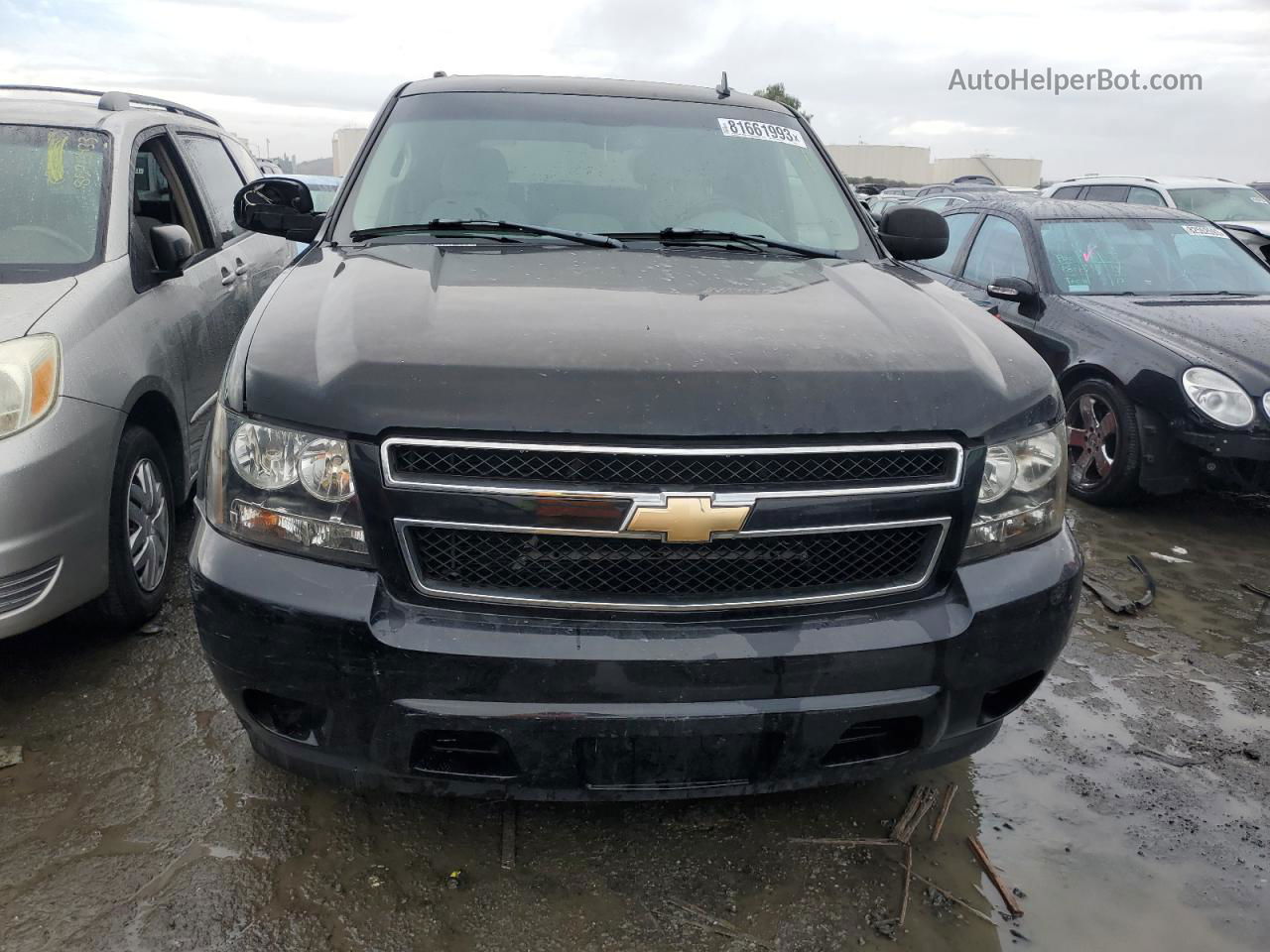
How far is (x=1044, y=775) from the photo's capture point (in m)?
2.88

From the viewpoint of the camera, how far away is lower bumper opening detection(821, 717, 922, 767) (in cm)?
216

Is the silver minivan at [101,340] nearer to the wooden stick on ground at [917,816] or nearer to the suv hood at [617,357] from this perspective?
the suv hood at [617,357]

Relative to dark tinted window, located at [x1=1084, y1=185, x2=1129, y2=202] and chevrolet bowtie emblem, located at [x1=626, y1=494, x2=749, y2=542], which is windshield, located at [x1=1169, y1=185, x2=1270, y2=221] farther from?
chevrolet bowtie emblem, located at [x1=626, y1=494, x2=749, y2=542]

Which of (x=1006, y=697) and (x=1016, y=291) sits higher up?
(x=1016, y=291)

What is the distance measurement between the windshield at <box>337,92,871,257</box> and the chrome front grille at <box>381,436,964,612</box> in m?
1.37

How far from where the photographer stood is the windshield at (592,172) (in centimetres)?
319

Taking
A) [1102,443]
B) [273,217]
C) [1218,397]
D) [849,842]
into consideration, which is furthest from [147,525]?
[1218,397]

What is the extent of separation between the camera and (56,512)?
113 inches

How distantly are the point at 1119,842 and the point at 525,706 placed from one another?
164 centimetres

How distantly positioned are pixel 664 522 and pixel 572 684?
36cm

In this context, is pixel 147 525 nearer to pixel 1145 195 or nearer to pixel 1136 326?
pixel 1136 326

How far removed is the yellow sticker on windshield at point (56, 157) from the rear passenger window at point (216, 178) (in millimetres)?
845

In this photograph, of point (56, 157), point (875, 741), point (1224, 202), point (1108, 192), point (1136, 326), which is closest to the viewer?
point (875, 741)

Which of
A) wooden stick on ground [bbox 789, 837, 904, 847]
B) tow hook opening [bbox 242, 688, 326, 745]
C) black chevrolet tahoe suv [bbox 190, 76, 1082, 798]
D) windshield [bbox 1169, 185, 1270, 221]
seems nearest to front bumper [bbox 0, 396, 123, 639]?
black chevrolet tahoe suv [bbox 190, 76, 1082, 798]
